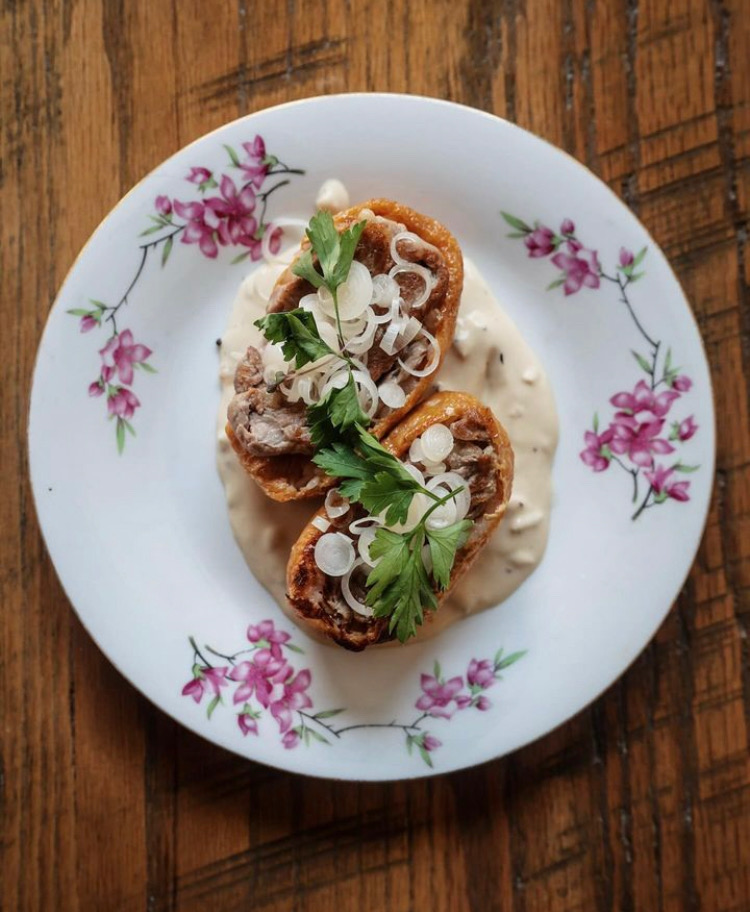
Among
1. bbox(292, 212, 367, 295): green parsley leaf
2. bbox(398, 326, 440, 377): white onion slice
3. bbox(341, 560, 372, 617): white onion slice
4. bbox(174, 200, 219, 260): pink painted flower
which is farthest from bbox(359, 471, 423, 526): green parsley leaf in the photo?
bbox(174, 200, 219, 260): pink painted flower

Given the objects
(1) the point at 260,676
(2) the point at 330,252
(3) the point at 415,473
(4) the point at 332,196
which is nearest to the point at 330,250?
(2) the point at 330,252

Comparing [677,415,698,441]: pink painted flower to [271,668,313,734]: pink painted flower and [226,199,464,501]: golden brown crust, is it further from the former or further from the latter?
[271,668,313,734]: pink painted flower

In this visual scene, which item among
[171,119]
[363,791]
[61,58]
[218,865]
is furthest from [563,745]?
[61,58]

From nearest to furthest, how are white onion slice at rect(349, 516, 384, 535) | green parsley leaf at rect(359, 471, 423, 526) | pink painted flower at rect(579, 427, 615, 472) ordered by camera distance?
green parsley leaf at rect(359, 471, 423, 526) < white onion slice at rect(349, 516, 384, 535) < pink painted flower at rect(579, 427, 615, 472)

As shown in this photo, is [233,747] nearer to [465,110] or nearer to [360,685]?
[360,685]

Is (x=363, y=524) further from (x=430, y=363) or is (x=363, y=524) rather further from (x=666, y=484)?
(x=666, y=484)

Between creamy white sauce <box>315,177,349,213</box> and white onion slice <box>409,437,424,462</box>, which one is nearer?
white onion slice <box>409,437,424,462</box>
